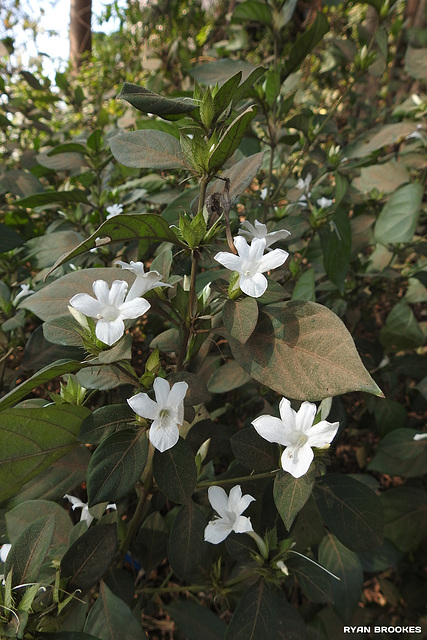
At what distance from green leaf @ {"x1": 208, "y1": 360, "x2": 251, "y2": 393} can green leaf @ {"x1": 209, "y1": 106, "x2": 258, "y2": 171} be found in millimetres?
477

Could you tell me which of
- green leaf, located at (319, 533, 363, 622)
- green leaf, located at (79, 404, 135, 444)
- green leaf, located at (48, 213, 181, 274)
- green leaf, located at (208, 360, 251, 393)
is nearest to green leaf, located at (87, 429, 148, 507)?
green leaf, located at (79, 404, 135, 444)

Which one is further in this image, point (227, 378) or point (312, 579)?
point (227, 378)

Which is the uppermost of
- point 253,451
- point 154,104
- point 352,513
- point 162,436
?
point 154,104

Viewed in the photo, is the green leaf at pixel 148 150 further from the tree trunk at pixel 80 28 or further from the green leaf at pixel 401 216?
the tree trunk at pixel 80 28

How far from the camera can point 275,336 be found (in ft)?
1.93

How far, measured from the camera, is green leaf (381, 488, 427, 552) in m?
1.20

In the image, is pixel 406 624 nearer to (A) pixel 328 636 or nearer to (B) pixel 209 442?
(A) pixel 328 636

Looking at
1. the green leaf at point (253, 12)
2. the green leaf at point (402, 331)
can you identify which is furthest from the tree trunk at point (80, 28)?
the green leaf at point (402, 331)

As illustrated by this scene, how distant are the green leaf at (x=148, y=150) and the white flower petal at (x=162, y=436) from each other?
34cm

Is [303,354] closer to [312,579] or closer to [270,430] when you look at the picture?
[270,430]

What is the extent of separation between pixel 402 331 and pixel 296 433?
2.96 ft

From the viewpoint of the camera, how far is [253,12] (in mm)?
1210

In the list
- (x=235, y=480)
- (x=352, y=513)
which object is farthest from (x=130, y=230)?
(x=352, y=513)

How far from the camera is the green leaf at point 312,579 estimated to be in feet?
2.30
